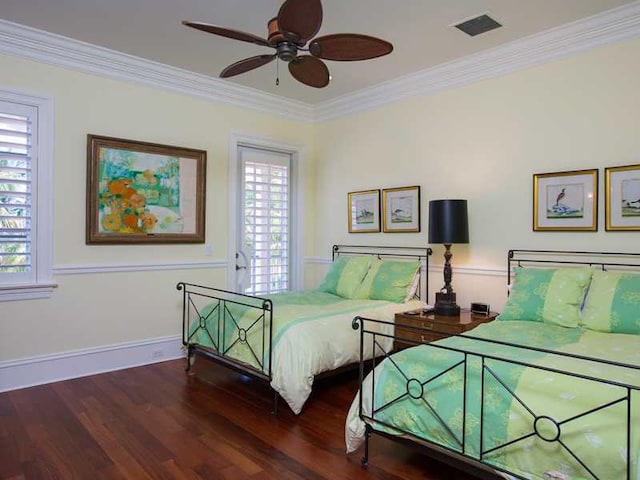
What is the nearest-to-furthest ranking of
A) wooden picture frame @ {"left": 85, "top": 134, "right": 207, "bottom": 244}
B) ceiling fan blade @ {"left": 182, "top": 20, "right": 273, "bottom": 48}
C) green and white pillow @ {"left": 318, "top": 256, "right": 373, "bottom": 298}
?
ceiling fan blade @ {"left": 182, "top": 20, "right": 273, "bottom": 48}
wooden picture frame @ {"left": 85, "top": 134, "right": 207, "bottom": 244}
green and white pillow @ {"left": 318, "top": 256, "right": 373, "bottom": 298}

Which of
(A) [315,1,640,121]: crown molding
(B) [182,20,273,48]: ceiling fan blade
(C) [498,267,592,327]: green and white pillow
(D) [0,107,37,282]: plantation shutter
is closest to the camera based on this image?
(B) [182,20,273,48]: ceiling fan blade

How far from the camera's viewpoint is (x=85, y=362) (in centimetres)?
404

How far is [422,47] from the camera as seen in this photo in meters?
3.93

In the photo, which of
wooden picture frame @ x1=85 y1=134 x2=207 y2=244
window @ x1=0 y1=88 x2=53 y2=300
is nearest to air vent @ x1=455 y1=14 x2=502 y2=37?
wooden picture frame @ x1=85 y1=134 x2=207 y2=244

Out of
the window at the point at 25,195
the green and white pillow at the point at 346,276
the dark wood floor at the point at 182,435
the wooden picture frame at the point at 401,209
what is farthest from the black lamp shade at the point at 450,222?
the window at the point at 25,195

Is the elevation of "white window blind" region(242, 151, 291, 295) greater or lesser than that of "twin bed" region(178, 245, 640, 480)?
greater

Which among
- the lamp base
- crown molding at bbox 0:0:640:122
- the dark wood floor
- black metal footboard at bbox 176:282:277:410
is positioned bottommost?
the dark wood floor

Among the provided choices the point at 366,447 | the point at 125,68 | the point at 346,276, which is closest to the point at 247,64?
the point at 125,68

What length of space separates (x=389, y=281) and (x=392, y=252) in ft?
2.16

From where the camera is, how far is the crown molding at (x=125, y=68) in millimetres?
3672

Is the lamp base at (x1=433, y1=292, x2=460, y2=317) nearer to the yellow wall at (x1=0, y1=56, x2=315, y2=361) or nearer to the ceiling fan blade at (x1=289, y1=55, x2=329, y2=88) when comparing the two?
the ceiling fan blade at (x1=289, y1=55, x2=329, y2=88)

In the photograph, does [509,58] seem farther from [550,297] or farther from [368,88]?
[550,297]

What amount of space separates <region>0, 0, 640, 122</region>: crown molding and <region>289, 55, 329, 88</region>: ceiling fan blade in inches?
71.3

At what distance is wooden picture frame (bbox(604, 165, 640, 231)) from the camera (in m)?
3.26
